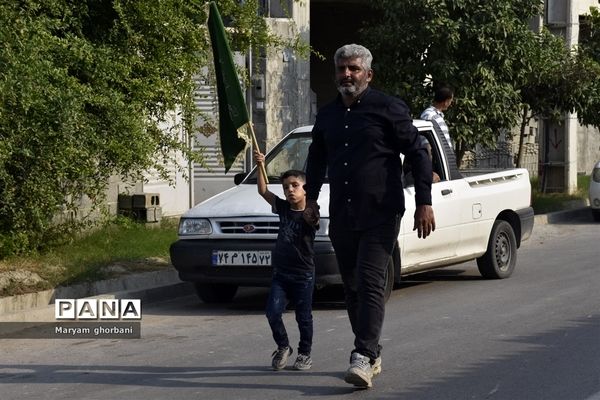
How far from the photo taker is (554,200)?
22.8 metres

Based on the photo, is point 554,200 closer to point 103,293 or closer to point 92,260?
point 92,260

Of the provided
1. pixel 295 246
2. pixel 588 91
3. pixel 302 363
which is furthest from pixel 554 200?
pixel 302 363

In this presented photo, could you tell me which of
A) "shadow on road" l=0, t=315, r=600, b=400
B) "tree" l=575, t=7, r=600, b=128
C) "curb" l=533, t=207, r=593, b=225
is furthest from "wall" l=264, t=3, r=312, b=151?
"shadow on road" l=0, t=315, r=600, b=400

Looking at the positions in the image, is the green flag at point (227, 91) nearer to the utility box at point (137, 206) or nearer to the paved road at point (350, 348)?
the paved road at point (350, 348)

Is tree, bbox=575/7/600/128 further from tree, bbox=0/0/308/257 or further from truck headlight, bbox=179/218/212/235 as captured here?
truck headlight, bbox=179/218/212/235

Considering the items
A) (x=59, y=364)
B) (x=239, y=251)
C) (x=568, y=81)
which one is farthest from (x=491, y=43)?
(x=59, y=364)

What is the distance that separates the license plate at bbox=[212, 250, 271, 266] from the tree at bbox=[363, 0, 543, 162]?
8.10 meters

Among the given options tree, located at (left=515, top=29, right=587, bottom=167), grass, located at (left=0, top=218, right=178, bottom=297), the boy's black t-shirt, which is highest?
tree, located at (left=515, top=29, right=587, bottom=167)

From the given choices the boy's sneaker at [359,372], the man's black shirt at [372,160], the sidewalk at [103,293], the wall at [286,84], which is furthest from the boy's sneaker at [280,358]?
the wall at [286,84]

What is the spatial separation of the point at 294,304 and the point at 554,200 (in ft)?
48.6

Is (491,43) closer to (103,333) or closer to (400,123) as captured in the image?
(103,333)

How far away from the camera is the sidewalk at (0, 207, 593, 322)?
11.2 meters

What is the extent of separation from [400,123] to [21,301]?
4.79 meters

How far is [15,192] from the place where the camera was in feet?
40.1
